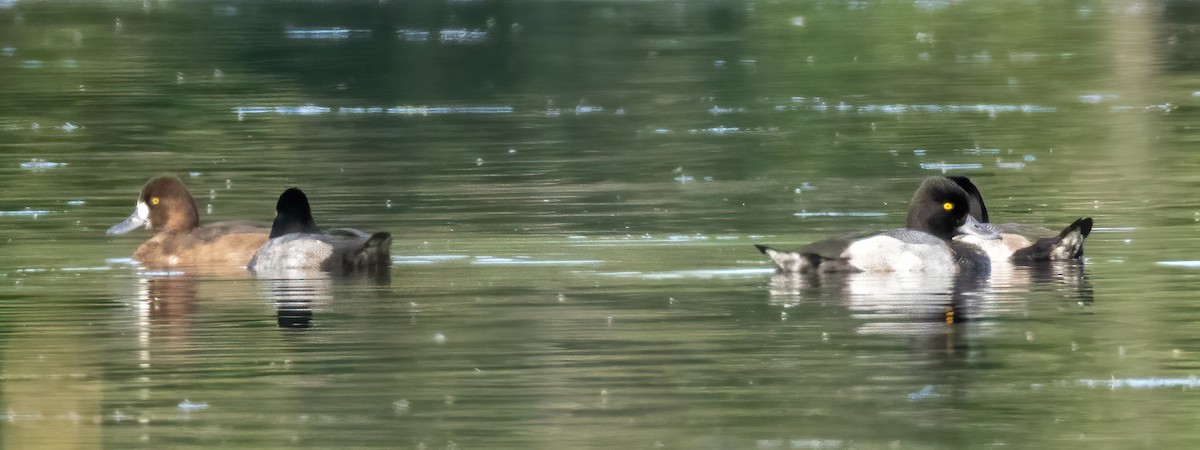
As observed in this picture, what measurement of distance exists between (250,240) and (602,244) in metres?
2.20

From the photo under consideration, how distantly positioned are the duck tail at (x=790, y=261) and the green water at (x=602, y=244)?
19cm

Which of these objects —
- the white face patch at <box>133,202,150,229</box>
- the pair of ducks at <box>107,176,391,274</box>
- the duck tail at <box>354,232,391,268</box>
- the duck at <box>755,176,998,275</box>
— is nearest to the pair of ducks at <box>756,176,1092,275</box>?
the duck at <box>755,176,998,275</box>

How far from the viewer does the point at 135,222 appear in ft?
52.7

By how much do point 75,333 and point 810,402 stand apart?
3.93 m

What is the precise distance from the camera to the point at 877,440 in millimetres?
8477

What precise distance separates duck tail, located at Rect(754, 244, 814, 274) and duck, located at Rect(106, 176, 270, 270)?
335 centimetres

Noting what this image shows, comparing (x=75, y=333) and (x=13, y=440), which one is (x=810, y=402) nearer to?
(x=13, y=440)

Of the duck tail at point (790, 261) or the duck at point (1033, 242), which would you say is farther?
the duck at point (1033, 242)

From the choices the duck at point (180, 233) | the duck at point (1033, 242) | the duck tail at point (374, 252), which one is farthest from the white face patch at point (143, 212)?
the duck at point (1033, 242)

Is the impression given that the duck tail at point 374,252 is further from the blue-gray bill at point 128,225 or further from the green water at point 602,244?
the blue-gray bill at point 128,225

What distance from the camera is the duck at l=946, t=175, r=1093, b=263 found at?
13922 millimetres

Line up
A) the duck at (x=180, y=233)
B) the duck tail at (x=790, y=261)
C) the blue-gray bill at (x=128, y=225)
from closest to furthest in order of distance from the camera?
the duck tail at (x=790, y=261)
the duck at (x=180, y=233)
the blue-gray bill at (x=128, y=225)

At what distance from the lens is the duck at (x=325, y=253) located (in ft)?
46.2

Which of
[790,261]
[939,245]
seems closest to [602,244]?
[790,261]
